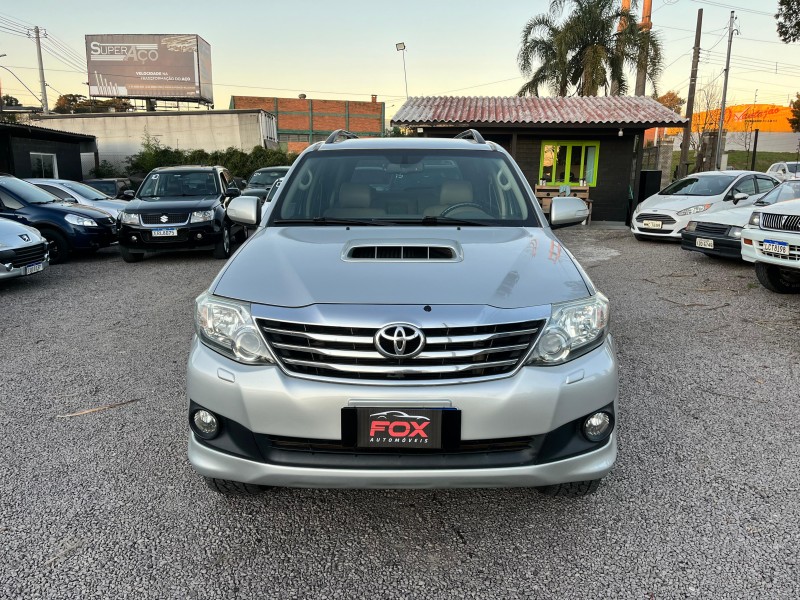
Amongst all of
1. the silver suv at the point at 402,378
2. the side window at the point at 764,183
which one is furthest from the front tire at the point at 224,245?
the side window at the point at 764,183

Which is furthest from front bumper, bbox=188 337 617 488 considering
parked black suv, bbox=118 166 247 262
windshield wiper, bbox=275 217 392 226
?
parked black suv, bbox=118 166 247 262

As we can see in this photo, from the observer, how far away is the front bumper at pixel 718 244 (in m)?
8.88

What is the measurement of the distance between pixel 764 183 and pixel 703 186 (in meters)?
1.26

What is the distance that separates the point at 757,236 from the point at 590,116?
11.0m

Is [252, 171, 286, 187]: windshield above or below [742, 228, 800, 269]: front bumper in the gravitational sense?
above

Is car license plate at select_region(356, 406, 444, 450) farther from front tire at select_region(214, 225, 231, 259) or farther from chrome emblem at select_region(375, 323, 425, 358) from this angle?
front tire at select_region(214, 225, 231, 259)

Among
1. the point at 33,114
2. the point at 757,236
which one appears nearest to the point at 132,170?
the point at 33,114

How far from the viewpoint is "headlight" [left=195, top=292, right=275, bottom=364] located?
2.21 meters

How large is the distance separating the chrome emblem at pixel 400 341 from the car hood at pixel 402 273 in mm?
132

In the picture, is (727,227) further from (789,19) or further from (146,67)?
(146,67)

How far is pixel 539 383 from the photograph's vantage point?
2127 millimetres

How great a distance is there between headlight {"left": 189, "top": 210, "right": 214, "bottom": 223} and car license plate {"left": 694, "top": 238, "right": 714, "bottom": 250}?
793 cm

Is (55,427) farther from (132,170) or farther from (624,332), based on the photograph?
(132,170)

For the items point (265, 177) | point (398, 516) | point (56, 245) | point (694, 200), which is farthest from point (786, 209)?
point (265, 177)
